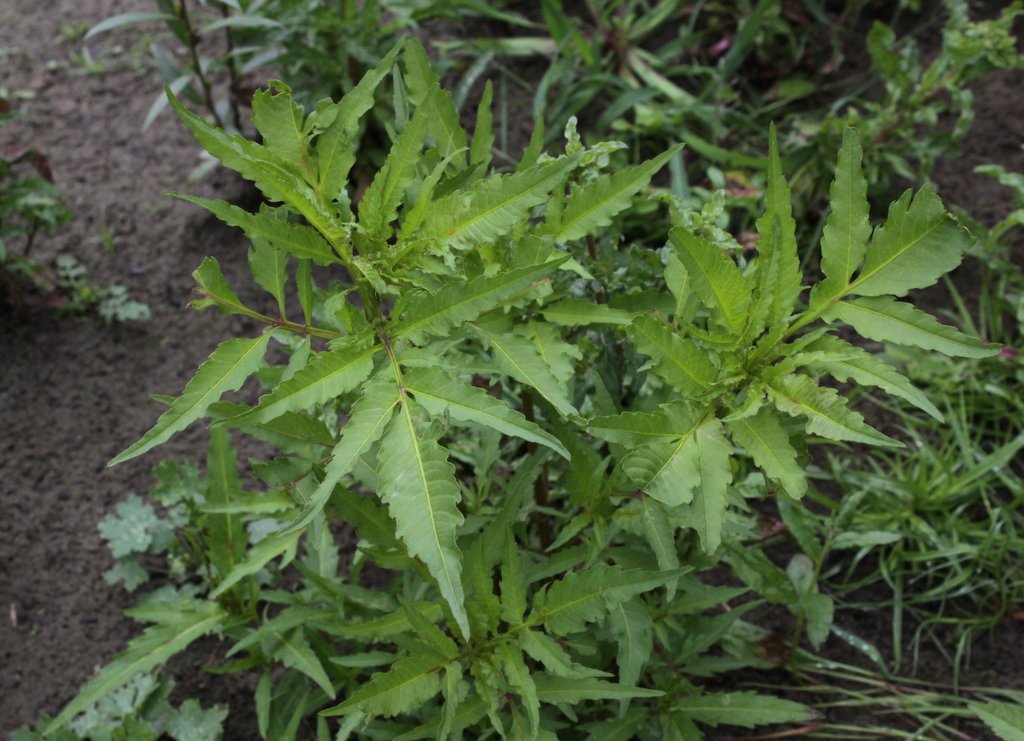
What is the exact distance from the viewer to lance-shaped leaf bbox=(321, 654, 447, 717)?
132cm

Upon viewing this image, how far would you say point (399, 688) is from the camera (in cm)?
136

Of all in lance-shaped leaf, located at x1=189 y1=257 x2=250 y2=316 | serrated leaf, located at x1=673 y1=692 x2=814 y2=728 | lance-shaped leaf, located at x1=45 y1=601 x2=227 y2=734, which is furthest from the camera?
lance-shaped leaf, located at x1=45 y1=601 x2=227 y2=734

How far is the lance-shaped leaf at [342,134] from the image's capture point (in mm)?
1269

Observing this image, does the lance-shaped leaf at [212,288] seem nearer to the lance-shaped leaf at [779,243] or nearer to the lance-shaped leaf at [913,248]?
the lance-shaped leaf at [779,243]

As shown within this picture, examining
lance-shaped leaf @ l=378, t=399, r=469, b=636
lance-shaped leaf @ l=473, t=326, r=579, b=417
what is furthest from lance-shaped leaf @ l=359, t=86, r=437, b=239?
lance-shaped leaf @ l=378, t=399, r=469, b=636

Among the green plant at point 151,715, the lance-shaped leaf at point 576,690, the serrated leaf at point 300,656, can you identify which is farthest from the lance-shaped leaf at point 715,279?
the green plant at point 151,715

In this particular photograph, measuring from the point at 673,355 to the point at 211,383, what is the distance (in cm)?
71

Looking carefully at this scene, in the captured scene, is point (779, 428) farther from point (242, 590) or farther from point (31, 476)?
point (31, 476)

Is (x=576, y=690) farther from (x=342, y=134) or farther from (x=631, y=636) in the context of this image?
(x=342, y=134)

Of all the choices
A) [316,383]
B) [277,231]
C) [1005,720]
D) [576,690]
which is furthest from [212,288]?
[1005,720]

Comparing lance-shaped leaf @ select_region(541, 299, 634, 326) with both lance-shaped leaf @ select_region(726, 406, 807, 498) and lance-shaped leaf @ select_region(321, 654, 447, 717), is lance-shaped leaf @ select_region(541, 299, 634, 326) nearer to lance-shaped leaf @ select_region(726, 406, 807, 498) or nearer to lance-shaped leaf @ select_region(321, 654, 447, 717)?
lance-shaped leaf @ select_region(726, 406, 807, 498)

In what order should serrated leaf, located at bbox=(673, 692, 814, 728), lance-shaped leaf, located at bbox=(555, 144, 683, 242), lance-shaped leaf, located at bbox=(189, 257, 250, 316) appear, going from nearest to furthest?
lance-shaped leaf, located at bbox=(189, 257, 250, 316)
lance-shaped leaf, located at bbox=(555, 144, 683, 242)
serrated leaf, located at bbox=(673, 692, 814, 728)

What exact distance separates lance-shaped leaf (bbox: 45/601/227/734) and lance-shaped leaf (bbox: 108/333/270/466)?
1.01 m

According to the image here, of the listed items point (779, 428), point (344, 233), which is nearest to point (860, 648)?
point (779, 428)
